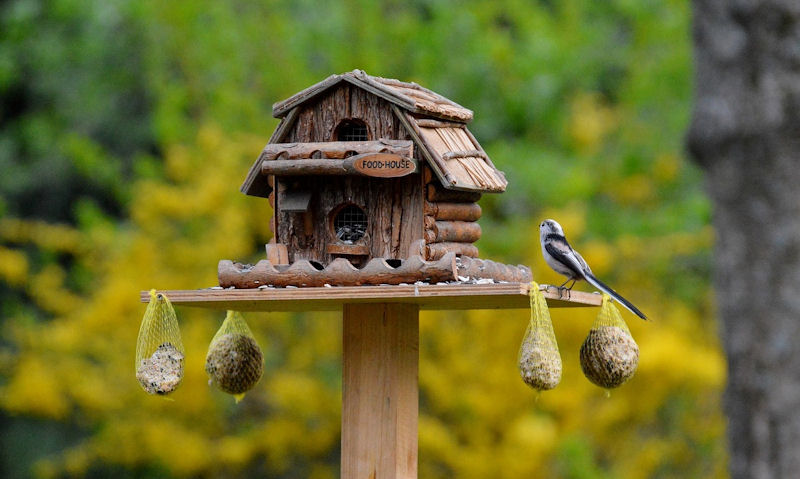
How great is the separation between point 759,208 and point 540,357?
0.87 m

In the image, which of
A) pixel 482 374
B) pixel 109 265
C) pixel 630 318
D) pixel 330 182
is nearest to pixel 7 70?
pixel 109 265

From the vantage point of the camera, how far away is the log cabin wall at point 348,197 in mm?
3487

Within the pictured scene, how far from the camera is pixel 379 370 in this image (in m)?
3.56

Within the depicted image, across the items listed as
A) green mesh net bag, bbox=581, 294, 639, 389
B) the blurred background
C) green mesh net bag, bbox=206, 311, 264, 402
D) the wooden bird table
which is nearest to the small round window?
the wooden bird table

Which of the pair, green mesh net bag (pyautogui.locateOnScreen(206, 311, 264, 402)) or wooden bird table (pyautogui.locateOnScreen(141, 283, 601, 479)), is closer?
wooden bird table (pyautogui.locateOnScreen(141, 283, 601, 479))

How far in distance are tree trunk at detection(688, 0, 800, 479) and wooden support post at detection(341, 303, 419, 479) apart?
1141 millimetres

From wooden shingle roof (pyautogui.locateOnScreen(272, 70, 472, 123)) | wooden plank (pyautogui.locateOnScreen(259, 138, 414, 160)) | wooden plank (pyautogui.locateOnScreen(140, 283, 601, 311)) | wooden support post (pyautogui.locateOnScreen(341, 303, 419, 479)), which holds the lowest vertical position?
wooden support post (pyautogui.locateOnScreen(341, 303, 419, 479))

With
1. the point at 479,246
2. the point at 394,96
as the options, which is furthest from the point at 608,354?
the point at 479,246

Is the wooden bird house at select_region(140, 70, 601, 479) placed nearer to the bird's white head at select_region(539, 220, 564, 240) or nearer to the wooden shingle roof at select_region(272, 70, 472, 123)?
the wooden shingle roof at select_region(272, 70, 472, 123)

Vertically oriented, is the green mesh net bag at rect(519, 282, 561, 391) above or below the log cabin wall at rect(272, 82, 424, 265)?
below

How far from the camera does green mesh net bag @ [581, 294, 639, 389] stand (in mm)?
3492

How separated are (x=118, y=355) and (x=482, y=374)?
2906 millimetres

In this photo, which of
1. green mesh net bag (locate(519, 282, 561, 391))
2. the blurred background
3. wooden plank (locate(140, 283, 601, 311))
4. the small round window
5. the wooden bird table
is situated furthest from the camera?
the blurred background

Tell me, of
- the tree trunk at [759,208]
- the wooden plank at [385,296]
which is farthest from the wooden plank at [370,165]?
the tree trunk at [759,208]
